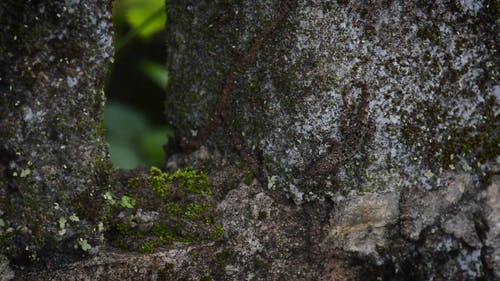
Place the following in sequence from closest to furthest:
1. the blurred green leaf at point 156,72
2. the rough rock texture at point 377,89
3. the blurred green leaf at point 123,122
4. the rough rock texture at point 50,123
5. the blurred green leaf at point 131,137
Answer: the rough rock texture at point 50,123
the rough rock texture at point 377,89
the blurred green leaf at point 131,137
the blurred green leaf at point 123,122
the blurred green leaf at point 156,72

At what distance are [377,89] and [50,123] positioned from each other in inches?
29.0

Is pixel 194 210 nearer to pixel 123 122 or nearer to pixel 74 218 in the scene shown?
pixel 74 218

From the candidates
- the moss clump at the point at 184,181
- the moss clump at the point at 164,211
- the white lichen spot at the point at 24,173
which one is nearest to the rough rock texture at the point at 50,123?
the white lichen spot at the point at 24,173

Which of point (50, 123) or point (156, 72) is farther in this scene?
point (156, 72)

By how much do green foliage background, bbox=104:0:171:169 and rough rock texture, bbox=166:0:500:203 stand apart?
1555 millimetres

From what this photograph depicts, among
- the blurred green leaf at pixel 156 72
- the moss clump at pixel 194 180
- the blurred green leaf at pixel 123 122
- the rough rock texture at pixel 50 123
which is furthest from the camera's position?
the blurred green leaf at pixel 156 72

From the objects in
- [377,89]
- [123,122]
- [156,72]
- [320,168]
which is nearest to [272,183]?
[320,168]

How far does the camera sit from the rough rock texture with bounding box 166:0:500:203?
1310 mm

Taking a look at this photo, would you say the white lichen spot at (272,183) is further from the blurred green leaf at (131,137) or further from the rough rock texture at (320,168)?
the blurred green leaf at (131,137)

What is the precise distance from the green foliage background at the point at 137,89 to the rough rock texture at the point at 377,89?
61.2 inches

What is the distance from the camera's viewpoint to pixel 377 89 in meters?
1.32

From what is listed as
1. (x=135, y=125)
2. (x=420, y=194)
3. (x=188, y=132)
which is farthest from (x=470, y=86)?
(x=135, y=125)

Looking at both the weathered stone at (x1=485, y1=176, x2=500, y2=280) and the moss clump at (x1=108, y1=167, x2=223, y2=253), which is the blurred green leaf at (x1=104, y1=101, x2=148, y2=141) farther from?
the weathered stone at (x1=485, y1=176, x2=500, y2=280)

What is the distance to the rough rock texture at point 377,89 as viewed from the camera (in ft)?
4.30
